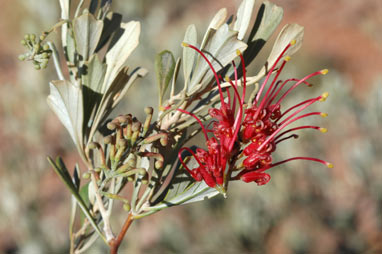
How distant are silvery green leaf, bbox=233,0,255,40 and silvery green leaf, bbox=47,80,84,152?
0.34 m

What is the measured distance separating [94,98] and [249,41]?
34 centimetres

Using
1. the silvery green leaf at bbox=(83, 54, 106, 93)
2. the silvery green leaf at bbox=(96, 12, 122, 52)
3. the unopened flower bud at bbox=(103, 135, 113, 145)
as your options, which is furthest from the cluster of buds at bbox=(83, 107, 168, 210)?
the silvery green leaf at bbox=(96, 12, 122, 52)

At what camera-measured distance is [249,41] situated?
838 millimetres

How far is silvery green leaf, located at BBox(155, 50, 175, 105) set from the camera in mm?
803

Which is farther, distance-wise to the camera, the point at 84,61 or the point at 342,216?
the point at 342,216

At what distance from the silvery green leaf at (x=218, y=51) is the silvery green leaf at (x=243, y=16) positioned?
55 mm

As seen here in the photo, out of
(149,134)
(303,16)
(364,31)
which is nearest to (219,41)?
(149,134)

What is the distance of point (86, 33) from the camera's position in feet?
2.57

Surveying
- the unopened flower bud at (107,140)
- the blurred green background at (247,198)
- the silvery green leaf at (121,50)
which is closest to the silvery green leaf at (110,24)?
the silvery green leaf at (121,50)

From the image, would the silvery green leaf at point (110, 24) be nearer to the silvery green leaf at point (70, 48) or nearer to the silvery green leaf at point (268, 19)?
the silvery green leaf at point (70, 48)

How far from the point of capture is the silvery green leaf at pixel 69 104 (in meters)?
0.75

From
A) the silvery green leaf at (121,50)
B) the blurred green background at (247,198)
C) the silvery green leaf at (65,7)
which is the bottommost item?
the blurred green background at (247,198)

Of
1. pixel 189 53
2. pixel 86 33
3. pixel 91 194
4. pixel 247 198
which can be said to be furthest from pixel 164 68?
pixel 247 198

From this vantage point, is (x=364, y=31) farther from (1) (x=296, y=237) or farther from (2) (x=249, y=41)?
(2) (x=249, y=41)
